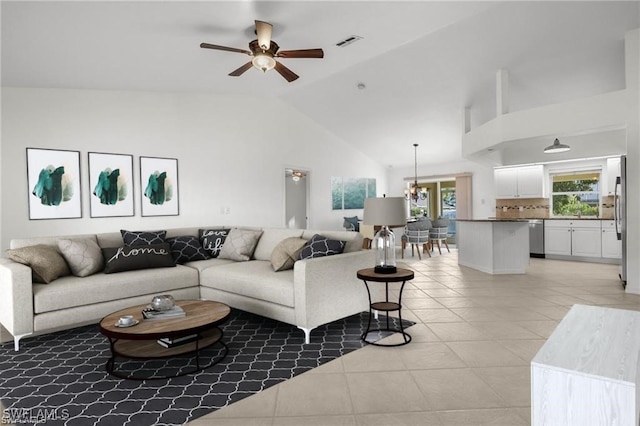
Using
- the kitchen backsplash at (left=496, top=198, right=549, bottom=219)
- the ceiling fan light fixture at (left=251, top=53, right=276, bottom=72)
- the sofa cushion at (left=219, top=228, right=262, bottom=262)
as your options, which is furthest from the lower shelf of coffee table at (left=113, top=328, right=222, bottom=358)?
the kitchen backsplash at (left=496, top=198, right=549, bottom=219)

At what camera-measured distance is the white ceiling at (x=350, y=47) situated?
369 centimetres

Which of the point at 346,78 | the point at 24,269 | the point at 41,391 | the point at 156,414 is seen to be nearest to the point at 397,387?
the point at 156,414

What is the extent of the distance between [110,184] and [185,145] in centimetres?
134

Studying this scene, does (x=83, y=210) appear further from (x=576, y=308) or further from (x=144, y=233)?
(x=576, y=308)

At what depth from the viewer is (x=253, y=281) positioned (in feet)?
11.7

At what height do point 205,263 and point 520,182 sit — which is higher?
point 520,182

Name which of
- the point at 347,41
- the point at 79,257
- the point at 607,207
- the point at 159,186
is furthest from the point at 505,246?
the point at 79,257

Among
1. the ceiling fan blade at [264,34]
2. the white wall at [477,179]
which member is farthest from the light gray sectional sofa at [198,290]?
the white wall at [477,179]

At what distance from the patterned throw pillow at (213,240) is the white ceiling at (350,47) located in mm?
2245

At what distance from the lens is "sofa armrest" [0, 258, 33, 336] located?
3.03m

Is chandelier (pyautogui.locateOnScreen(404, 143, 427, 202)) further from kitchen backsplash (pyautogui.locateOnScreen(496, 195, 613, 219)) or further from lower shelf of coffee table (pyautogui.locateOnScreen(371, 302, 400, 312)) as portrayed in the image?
lower shelf of coffee table (pyautogui.locateOnScreen(371, 302, 400, 312))

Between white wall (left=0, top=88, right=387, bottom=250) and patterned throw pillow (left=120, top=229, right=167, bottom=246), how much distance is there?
1479 millimetres

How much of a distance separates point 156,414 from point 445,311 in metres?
2.98

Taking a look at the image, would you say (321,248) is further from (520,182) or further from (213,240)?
(520,182)
